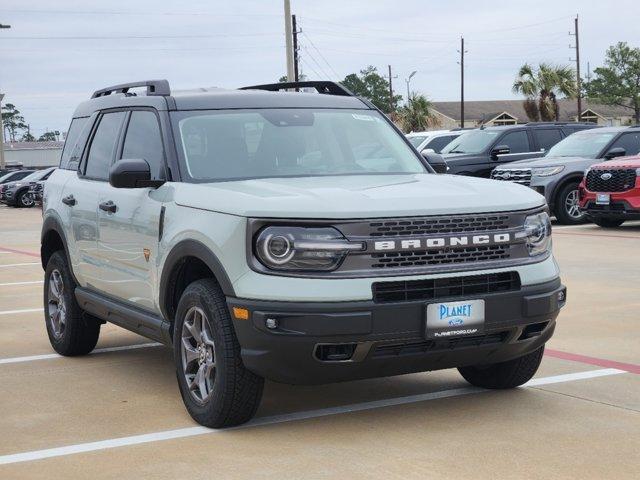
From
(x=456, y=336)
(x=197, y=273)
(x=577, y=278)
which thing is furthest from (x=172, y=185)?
(x=577, y=278)

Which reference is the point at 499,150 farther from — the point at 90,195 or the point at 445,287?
the point at 445,287

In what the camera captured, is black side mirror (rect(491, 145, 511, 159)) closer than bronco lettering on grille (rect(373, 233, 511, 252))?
No

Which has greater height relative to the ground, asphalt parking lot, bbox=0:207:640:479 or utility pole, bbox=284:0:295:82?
utility pole, bbox=284:0:295:82

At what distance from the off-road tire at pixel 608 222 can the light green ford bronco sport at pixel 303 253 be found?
42.2 ft

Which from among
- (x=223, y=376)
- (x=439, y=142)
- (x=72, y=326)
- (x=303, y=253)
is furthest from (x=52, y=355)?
(x=439, y=142)

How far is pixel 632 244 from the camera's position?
15750 millimetres

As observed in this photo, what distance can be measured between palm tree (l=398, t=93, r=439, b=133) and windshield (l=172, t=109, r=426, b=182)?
2602 inches

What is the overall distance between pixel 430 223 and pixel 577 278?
6772 millimetres

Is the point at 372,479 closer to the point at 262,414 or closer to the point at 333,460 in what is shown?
the point at 333,460

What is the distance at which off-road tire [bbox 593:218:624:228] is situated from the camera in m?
19.4

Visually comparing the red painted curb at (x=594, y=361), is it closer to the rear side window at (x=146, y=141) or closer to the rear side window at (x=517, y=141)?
the rear side window at (x=146, y=141)

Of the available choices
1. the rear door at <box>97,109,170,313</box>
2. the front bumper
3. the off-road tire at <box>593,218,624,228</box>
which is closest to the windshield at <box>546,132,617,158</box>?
the off-road tire at <box>593,218,624,228</box>

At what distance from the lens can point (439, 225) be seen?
5.59m

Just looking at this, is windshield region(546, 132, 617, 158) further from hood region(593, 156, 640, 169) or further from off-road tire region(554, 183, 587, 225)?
hood region(593, 156, 640, 169)
